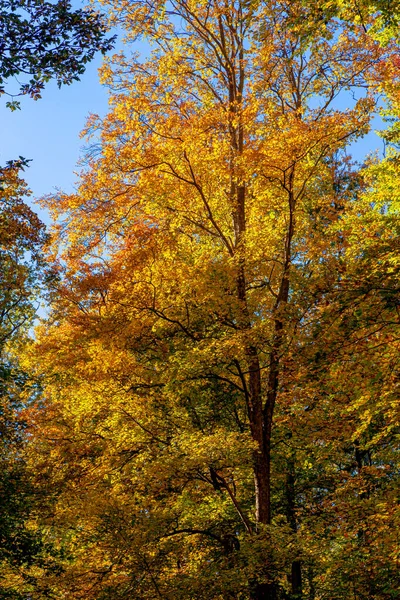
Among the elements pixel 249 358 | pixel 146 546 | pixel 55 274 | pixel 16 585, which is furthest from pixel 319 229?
pixel 16 585

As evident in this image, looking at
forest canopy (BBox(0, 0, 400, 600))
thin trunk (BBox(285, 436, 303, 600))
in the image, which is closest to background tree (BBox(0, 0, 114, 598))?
forest canopy (BBox(0, 0, 400, 600))

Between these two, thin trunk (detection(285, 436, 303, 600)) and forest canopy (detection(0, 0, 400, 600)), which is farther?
thin trunk (detection(285, 436, 303, 600))

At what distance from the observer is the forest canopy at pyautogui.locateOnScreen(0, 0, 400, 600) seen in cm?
998

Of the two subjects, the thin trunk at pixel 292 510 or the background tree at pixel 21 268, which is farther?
the thin trunk at pixel 292 510

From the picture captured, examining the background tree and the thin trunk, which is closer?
the background tree

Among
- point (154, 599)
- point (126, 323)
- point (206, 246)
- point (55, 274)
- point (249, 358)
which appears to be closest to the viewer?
point (154, 599)

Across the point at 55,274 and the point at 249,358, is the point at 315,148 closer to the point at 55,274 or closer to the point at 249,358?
the point at 249,358

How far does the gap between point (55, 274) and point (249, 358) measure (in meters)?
5.73

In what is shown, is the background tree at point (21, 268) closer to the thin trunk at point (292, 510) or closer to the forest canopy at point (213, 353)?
the forest canopy at point (213, 353)

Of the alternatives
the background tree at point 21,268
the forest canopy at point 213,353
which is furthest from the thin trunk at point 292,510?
the background tree at point 21,268

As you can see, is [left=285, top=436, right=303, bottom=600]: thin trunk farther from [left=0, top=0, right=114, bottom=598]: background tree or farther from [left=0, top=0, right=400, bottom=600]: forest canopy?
[left=0, top=0, right=114, bottom=598]: background tree

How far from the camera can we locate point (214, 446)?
9.95 meters

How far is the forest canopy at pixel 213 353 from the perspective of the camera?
9.98m

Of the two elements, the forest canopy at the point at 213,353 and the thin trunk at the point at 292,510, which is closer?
the forest canopy at the point at 213,353
